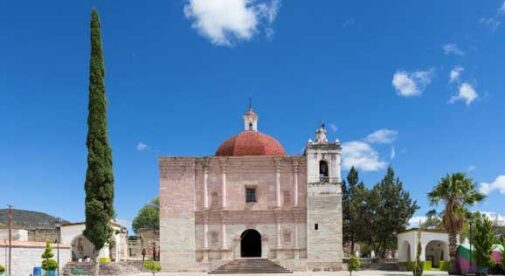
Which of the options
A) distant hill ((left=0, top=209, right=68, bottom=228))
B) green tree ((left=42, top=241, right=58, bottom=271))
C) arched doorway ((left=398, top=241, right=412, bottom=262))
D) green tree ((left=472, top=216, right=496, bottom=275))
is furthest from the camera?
distant hill ((left=0, top=209, right=68, bottom=228))

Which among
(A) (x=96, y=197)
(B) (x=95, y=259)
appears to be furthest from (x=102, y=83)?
(B) (x=95, y=259)

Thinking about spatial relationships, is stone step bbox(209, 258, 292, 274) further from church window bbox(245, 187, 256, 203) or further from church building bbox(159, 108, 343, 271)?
church window bbox(245, 187, 256, 203)

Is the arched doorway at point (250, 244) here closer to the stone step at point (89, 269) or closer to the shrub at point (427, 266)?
the stone step at point (89, 269)

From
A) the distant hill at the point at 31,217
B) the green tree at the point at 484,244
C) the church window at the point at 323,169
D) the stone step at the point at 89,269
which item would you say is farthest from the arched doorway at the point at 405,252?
the distant hill at the point at 31,217

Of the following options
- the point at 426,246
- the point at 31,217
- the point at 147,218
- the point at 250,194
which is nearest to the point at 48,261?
the point at 250,194

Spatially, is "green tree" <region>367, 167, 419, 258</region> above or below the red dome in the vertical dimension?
below

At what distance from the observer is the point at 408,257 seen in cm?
4072

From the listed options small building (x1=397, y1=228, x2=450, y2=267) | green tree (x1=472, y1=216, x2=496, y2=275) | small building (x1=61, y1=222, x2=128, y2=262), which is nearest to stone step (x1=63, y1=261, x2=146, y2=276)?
small building (x1=61, y1=222, x2=128, y2=262)

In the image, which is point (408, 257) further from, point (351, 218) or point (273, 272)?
→ point (273, 272)

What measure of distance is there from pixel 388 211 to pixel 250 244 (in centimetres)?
1195

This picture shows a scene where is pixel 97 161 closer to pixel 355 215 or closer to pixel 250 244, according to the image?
pixel 250 244

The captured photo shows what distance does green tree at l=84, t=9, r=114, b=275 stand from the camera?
102ft

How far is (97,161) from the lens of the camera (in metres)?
31.6

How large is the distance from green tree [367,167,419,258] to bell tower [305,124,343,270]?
8386 millimetres
